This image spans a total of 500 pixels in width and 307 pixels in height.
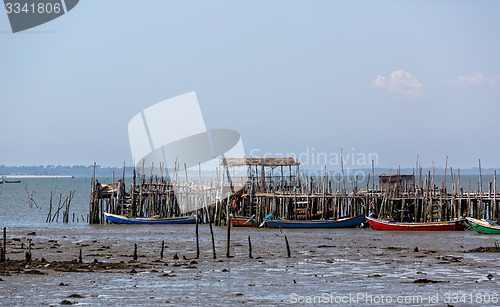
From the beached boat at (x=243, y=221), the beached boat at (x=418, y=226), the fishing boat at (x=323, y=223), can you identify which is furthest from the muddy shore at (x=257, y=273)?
the beached boat at (x=243, y=221)

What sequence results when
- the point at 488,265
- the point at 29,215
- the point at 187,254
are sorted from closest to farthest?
1. the point at 488,265
2. the point at 187,254
3. the point at 29,215

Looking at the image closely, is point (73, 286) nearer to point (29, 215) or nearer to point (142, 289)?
point (142, 289)

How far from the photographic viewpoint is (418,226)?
43.1 m

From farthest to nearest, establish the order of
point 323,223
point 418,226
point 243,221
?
point 243,221
point 323,223
point 418,226

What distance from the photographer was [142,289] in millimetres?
20969

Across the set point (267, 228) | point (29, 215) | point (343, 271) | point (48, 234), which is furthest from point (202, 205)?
point (343, 271)

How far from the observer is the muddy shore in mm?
19797

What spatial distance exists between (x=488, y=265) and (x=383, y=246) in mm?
8431

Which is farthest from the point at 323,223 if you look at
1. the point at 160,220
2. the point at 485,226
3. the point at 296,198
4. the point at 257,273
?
the point at 257,273

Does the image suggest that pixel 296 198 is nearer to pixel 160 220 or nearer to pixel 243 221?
pixel 243 221

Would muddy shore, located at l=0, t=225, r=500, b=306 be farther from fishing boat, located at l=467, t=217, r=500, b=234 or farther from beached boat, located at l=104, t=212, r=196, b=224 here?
beached boat, located at l=104, t=212, r=196, b=224

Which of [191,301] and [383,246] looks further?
[383,246]

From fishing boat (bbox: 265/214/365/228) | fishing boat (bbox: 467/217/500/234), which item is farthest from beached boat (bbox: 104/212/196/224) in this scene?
fishing boat (bbox: 467/217/500/234)

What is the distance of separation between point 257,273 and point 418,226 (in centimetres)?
2070
